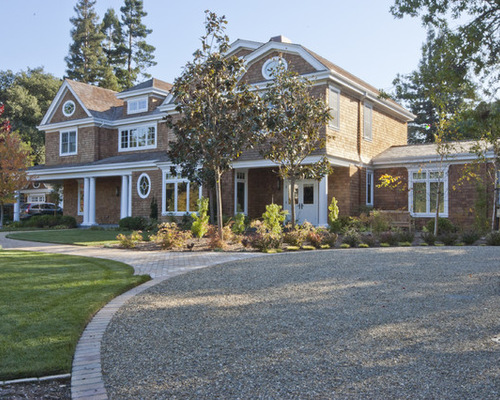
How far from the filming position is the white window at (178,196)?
2162 cm

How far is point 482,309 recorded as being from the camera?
218 inches

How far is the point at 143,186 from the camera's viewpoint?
2367 cm

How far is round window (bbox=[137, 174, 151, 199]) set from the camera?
76.8 feet

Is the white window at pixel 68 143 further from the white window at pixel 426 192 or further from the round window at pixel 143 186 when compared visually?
the white window at pixel 426 192

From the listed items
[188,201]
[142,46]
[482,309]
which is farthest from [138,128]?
[142,46]

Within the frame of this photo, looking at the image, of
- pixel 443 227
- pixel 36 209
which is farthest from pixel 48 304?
pixel 36 209

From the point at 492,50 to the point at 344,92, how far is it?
12.0 meters

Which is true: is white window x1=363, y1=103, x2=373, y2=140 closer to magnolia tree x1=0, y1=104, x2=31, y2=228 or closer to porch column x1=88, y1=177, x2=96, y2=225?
porch column x1=88, y1=177, x2=96, y2=225

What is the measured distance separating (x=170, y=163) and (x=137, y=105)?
23.0 ft

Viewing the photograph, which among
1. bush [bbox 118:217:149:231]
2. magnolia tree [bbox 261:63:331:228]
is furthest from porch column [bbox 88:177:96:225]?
magnolia tree [bbox 261:63:331:228]

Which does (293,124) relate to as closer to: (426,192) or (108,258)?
(108,258)

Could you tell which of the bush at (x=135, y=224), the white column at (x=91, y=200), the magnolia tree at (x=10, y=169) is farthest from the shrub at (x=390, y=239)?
the white column at (x=91, y=200)

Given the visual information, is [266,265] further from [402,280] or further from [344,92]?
[344,92]

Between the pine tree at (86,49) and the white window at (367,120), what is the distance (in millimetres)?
35349
